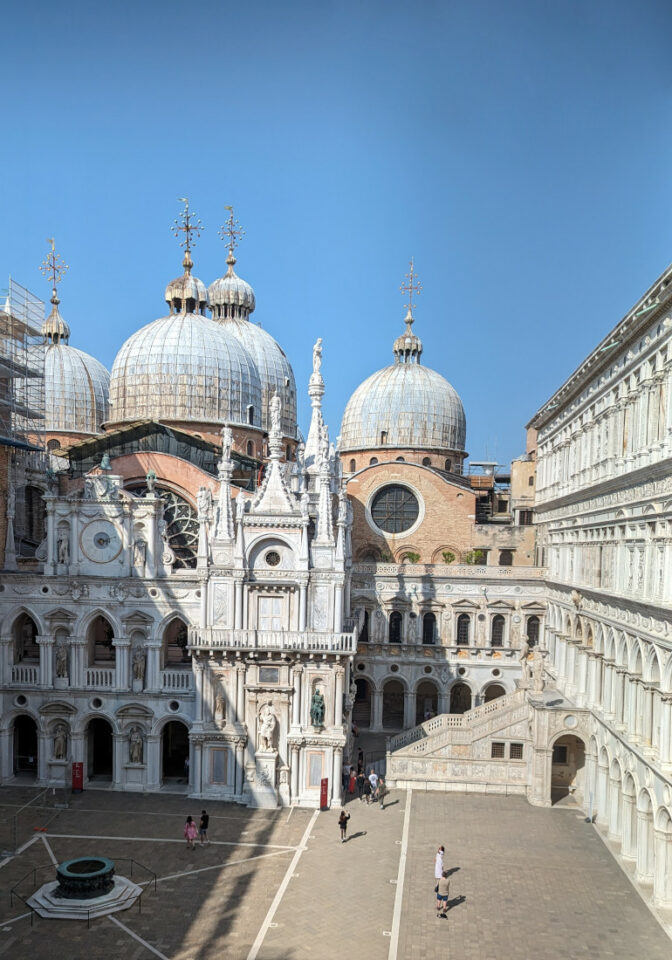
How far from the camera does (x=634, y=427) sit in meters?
29.9

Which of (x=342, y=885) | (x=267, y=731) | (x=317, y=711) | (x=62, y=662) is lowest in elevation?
(x=342, y=885)

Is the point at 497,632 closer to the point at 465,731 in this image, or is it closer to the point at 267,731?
the point at 465,731

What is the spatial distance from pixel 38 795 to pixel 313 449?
19.6 m

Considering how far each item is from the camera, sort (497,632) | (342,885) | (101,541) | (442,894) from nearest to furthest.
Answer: (442,894) < (342,885) < (101,541) < (497,632)

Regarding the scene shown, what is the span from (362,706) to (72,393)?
32156 millimetres

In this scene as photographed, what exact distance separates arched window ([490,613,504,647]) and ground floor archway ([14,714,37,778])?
24928 mm

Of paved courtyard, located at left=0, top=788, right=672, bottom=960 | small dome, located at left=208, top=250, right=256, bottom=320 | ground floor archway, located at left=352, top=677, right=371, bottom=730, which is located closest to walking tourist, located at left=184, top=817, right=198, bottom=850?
paved courtyard, located at left=0, top=788, right=672, bottom=960

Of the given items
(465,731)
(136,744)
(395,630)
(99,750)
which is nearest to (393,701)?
(395,630)

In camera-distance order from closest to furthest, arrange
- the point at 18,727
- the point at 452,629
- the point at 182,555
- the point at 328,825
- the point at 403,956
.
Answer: the point at 403,956 < the point at 328,825 < the point at 18,727 < the point at 182,555 < the point at 452,629

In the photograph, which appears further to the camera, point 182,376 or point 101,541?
point 182,376

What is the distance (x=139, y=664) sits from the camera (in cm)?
3647

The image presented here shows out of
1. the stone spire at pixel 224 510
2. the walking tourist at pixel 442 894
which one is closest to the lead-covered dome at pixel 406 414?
the stone spire at pixel 224 510

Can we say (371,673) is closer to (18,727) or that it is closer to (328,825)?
(328,825)

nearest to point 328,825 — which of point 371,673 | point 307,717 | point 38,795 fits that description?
point 307,717
